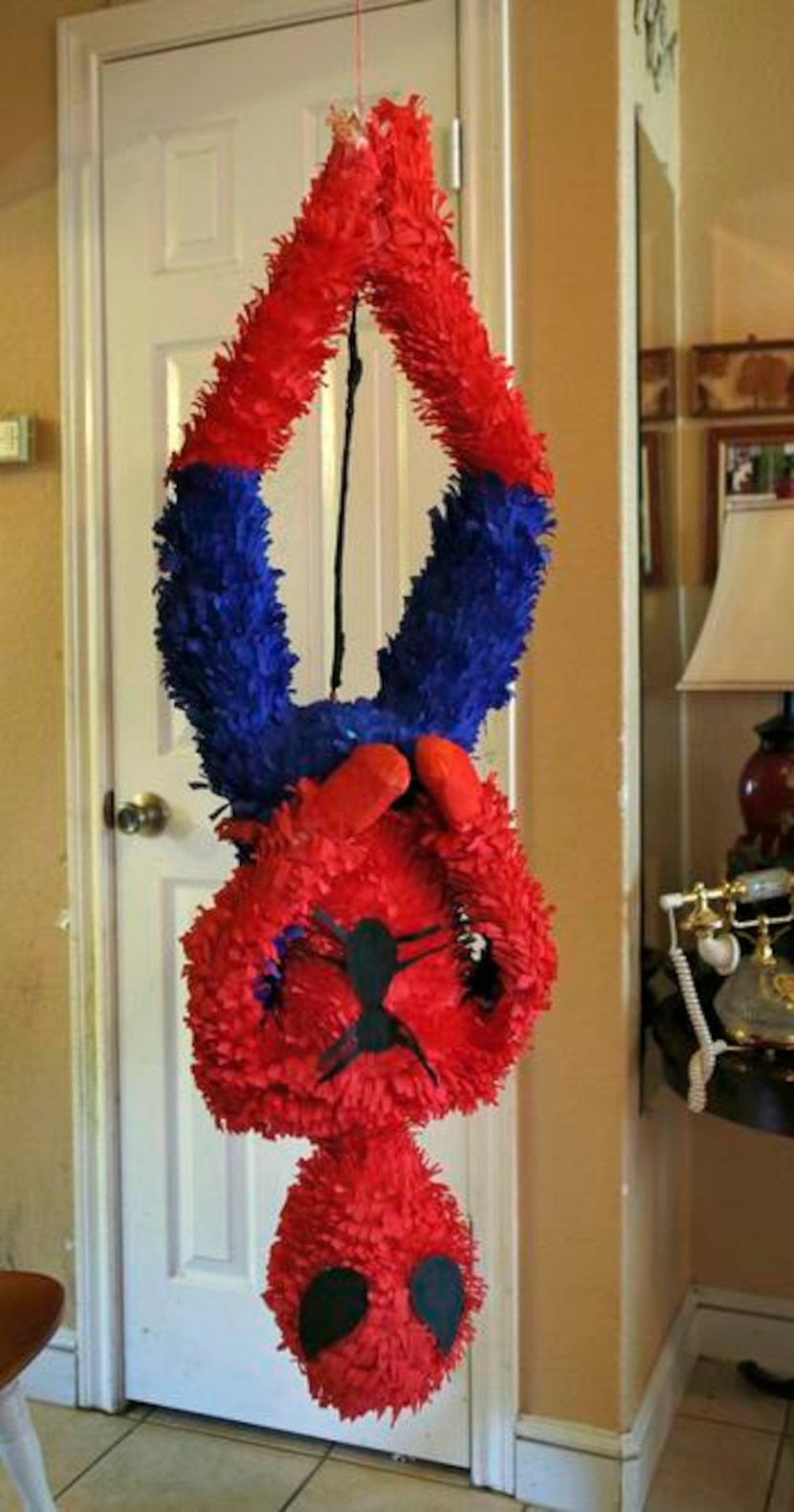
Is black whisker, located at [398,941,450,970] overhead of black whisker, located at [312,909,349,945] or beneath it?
beneath

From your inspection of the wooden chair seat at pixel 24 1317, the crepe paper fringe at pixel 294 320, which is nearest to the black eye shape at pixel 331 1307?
the crepe paper fringe at pixel 294 320

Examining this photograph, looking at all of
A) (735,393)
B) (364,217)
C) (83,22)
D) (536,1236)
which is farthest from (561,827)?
(83,22)

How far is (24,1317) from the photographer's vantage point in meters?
1.49

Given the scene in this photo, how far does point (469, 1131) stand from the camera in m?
1.87

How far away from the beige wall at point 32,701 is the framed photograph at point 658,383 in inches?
36.6

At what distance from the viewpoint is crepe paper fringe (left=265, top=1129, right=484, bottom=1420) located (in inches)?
26.7

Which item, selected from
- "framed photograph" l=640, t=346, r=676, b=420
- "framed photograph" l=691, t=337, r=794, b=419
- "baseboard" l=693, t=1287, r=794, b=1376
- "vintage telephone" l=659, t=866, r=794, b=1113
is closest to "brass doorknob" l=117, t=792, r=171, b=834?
"vintage telephone" l=659, t=866, r=794, b=1113

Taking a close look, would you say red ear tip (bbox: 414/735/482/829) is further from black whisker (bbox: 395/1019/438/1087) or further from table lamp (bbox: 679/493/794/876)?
table lamp (bbox: 679/493/794/876)

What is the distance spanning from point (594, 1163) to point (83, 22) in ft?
6.18

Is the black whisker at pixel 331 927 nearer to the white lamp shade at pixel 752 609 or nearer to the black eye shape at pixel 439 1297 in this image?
the black eye shape at pixel 439 1297

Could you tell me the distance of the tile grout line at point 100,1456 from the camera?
1923 millimetres

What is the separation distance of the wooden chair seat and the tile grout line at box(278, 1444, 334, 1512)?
61 cm

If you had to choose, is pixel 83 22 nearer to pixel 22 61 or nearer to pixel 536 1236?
pixel 22 61

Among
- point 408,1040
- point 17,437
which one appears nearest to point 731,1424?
point 408,1040
